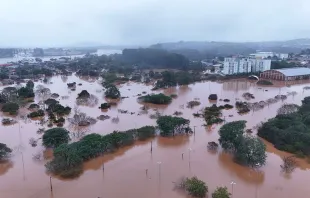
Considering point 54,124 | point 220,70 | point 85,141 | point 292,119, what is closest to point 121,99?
point 54,124

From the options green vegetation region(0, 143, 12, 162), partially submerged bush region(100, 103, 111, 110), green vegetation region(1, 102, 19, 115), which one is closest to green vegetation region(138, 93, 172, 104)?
partially submerged bush region(100, 103, 111, 110)

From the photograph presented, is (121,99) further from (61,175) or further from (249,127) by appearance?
(61,175)

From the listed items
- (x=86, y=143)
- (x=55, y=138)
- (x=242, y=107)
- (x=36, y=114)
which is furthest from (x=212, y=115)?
(x=36, y=114)

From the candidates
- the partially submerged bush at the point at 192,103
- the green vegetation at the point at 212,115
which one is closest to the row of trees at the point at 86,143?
the green vegetation at the point at 212,115

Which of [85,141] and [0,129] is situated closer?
[85,141]

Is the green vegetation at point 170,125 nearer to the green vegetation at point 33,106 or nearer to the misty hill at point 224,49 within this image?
the green vegetation at point 33,106

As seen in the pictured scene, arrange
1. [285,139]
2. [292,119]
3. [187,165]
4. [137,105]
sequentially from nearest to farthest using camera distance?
[187,165] < [285,139] < [292,119] < [137,105]

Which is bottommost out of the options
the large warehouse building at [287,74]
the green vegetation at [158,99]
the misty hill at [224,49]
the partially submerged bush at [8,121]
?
the partially submerged bush at [8,121]
